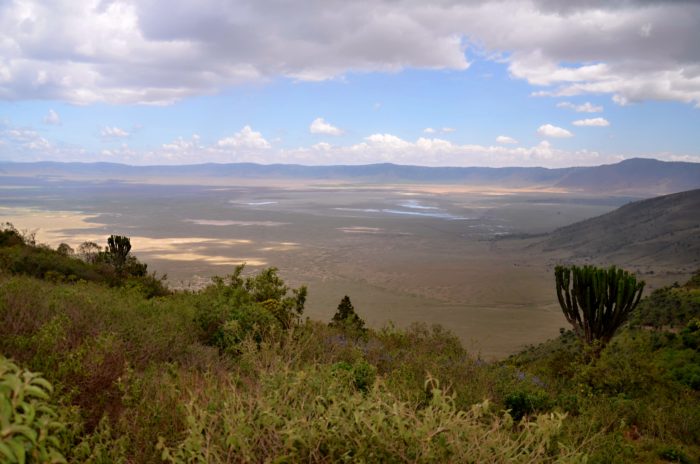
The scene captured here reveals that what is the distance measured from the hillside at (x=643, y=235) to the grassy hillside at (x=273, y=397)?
1628 inches

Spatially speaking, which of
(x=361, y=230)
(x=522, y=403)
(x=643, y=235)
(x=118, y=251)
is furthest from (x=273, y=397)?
(x=361, y=230)

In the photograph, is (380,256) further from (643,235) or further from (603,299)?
(603,299)

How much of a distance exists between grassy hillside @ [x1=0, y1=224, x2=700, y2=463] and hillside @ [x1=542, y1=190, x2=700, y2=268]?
41361 millimetres

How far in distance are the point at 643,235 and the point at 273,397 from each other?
6584cm

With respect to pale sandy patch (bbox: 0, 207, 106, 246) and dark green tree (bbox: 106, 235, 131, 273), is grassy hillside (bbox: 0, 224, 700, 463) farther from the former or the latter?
pale sandy patch (bbox: 0, 207, 106, 246)

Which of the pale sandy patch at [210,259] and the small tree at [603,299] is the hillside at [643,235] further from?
the small tree at [603,299]

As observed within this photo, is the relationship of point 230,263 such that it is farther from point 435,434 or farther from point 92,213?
point 92,213

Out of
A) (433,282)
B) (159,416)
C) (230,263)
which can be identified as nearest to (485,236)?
(433,282)

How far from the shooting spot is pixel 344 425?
10.4 ft

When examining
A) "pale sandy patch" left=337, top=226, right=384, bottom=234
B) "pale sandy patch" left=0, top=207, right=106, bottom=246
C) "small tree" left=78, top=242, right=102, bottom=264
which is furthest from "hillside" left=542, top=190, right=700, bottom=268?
"pale sandy patch" left=0, top=207, right=106, bottom=246

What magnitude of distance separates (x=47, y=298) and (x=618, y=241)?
6288cm

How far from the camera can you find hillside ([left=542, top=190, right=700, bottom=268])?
4949 centimetres

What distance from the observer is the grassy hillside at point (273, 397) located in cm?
309

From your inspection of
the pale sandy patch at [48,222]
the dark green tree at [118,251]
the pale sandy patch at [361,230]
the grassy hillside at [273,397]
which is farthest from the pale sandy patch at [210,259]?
the grassy hillside at [273,397]
